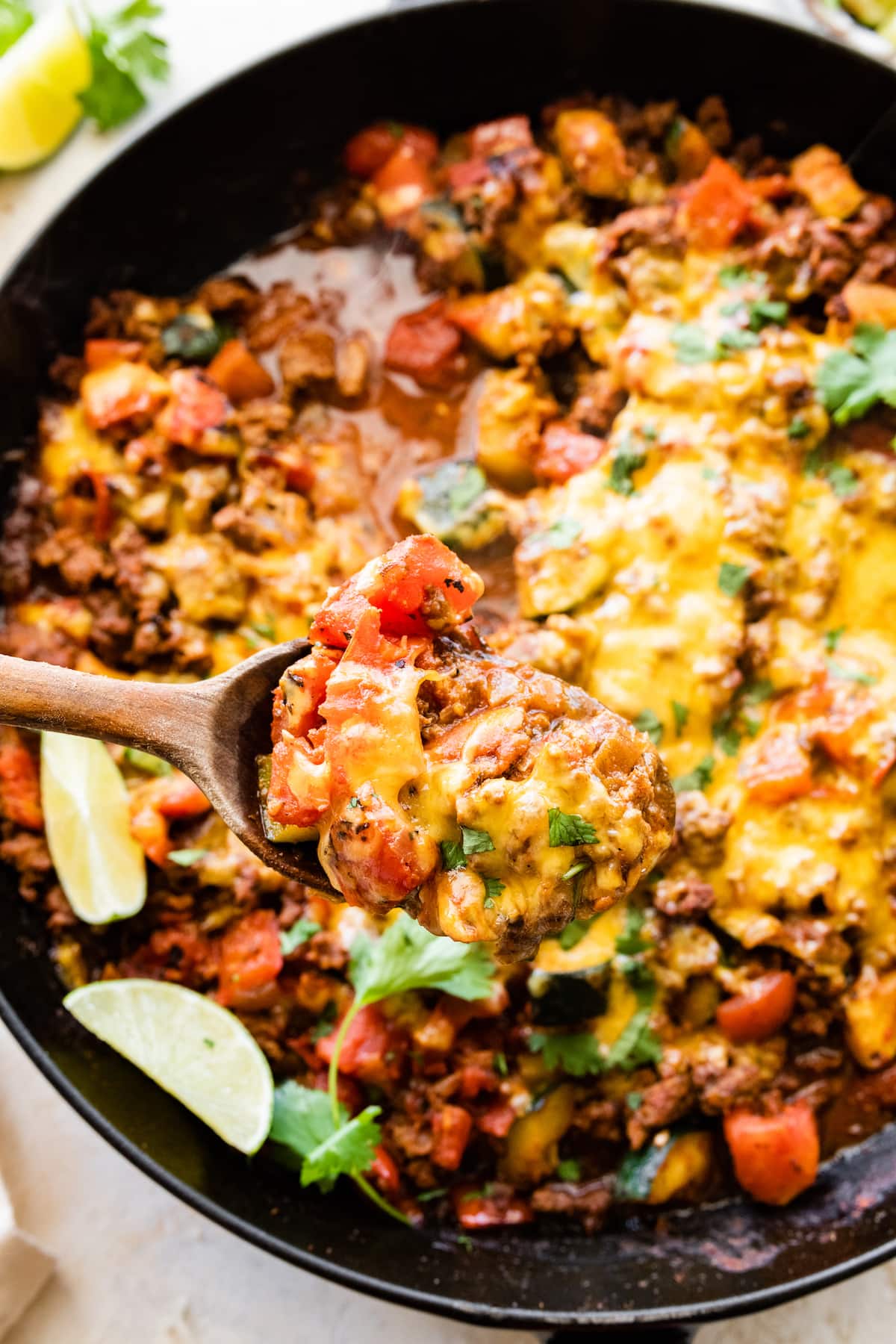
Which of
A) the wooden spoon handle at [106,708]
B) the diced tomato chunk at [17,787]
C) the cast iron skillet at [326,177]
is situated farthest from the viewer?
the diced tomato chunk at [17,787]

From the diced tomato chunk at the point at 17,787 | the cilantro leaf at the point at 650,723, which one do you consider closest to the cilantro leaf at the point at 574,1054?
the cilantro leaf at the point at 650,723

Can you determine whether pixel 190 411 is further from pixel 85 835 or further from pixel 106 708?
pixel 106 708

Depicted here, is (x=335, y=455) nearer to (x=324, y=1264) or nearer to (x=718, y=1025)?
(x=718, y=1025)

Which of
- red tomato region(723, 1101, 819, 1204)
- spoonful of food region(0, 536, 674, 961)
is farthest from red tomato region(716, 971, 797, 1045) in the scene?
spoonful of food region(0, 536, 674, 961)

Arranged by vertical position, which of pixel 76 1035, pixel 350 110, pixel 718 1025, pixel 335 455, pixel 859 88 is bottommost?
pixel 718 1025

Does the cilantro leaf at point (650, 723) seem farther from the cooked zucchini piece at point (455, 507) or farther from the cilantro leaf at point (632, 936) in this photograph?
the cooked zucchini piece at point (455, 507)

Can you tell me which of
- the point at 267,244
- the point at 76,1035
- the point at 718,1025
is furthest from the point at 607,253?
the point at 76,1035
